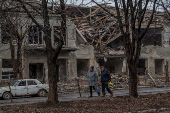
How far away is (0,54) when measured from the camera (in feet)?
80.1

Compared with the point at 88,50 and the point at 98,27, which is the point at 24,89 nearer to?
the point at 88,50

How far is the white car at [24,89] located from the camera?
16500 mm

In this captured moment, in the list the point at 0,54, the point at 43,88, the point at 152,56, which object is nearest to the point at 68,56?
the point at 0,54

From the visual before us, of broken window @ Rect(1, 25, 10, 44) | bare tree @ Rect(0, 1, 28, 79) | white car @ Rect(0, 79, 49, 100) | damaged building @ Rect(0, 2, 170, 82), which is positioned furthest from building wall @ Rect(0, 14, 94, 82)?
white car @ Rect(0, 79, 49, 100)

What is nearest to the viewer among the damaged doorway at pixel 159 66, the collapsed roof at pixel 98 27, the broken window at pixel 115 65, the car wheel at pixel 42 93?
the car wheel at pixel 42 93

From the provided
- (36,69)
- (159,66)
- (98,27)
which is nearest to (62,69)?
(36,69)

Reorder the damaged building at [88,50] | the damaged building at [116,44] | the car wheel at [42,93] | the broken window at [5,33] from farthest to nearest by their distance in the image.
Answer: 1. the damaged building at [116,44]
2. the damaged building at [88,50]
3. the car wheel at [42,93]
4. the broken window at [5,33]

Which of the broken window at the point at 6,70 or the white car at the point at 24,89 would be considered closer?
the white car at the point at 24,89

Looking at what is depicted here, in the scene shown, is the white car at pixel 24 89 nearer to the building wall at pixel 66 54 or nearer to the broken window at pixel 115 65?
the building wall at pixel 66 54

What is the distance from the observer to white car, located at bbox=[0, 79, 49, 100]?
1650 cm

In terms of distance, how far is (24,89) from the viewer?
1741 centimetres

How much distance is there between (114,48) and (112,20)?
508cm

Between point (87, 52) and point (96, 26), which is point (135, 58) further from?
point (96, 26)

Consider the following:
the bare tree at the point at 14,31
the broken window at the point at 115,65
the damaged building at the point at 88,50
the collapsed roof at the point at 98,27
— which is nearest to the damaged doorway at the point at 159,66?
the damaged building at the point at 88,50
